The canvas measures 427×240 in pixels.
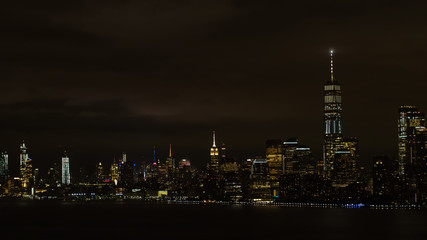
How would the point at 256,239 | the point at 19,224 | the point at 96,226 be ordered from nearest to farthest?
1. the point at 256,239
2. the point at 96,226
3. the point at 19,224

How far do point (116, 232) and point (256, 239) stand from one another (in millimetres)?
27548

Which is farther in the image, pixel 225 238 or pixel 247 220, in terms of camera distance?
pixel 247 220

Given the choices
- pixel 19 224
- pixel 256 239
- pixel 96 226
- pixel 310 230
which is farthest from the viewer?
pixel 19 224

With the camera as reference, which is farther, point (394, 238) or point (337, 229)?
point (337, 229)

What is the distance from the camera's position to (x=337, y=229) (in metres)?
132

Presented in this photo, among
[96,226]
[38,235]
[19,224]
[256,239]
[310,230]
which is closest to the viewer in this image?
[256,239]

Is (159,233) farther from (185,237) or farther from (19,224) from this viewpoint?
(19,224)

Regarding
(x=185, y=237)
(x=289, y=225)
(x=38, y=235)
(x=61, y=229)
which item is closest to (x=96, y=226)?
(x=61, y=229)

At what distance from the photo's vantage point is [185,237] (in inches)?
4636

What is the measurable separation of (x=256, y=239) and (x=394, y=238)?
927 inches

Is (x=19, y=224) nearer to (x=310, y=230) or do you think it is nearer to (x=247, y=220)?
(x=247, y=220)

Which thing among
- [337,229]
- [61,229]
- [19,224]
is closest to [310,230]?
[337,229]

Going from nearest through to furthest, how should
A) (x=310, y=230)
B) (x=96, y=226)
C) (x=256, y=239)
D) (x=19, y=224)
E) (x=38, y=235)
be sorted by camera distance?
1. (x=256, y=239)
2. (x=38, y=235)
3. (x=310, y=230)
4. (x=96, y=226)
5. (x=19, y=224)

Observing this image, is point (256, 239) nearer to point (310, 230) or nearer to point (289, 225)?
point (310, 230)
